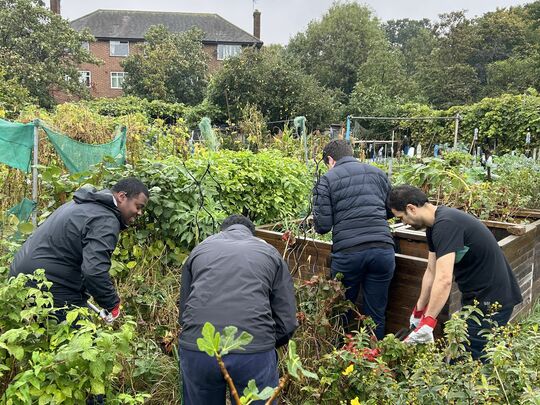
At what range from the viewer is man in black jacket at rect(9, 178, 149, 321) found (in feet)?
9.88

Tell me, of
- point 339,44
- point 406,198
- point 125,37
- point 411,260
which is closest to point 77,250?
point 406,198

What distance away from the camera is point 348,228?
12.7ft

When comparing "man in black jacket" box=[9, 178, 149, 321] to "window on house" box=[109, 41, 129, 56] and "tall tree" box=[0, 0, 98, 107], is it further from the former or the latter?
"window on house" box=[109, 41, 129, 56]

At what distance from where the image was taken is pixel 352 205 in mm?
3902

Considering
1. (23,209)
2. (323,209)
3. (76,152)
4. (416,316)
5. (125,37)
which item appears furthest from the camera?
(125,37)

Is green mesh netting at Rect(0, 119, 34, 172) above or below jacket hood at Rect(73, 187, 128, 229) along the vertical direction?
above

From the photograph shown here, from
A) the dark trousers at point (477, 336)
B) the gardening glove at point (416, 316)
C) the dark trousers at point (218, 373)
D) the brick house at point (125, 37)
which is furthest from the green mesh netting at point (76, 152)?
the brick house at point (125, 37)

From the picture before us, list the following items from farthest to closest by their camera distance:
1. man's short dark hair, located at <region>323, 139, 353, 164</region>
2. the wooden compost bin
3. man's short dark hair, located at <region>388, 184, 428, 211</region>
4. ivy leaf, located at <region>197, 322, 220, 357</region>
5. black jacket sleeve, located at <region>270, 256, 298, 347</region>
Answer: man's short dark hair, located at <region>323, 139, 353, 164</region> → the wooden compost bin → man's short dark hair, located at <region>388, 184, 428, 211</region> → black jacket sleeve, located at <region>270, 256, 298, 347</region> → ivy leaf, located at <region>197, 322, 220, 357</region>

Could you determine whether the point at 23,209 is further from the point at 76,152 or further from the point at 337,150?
the point at 337,150

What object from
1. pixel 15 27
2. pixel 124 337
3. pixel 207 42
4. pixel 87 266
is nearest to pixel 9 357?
pixel 124 337

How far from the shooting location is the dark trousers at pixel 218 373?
2.36 m

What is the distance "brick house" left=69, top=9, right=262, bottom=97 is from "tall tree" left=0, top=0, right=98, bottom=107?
12.2 meters

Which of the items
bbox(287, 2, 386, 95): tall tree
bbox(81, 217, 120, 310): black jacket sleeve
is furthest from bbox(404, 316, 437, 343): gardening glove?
bbox(287, 2, 386, 95): tall tree

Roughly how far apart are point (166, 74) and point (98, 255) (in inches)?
1094
